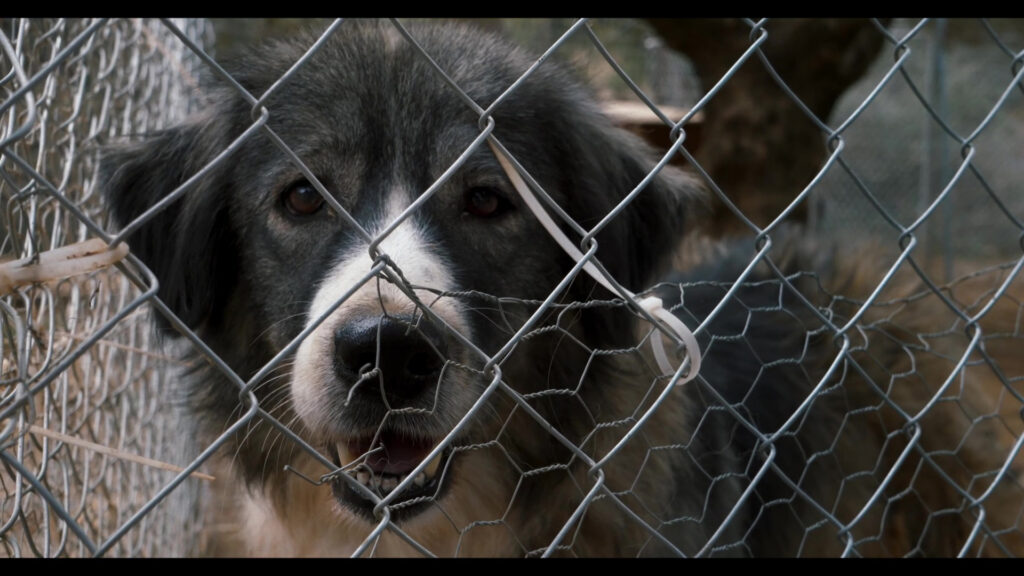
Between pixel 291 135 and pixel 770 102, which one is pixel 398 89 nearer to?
pixel 291 135

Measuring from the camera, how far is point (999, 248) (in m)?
11.8

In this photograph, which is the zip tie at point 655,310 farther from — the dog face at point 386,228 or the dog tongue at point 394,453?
the dog tongue at point 394,453

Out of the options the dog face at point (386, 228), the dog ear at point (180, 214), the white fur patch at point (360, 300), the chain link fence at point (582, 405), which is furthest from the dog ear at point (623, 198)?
the dog ear at point (180, 214)

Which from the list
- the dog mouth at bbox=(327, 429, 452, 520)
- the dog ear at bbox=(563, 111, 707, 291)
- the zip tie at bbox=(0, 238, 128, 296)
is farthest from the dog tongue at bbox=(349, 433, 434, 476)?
the zip tie at bbox=(0, 238, 128, 296)

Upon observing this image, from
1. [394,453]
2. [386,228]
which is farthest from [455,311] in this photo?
[394,453]

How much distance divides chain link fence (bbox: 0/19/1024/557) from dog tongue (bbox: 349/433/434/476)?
2cm

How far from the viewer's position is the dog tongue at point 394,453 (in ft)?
6.21

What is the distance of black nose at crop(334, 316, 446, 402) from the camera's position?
1591 millimetres

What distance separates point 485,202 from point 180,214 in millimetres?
815

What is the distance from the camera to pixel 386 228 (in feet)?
5.89

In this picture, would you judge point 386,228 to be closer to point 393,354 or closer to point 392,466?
point 393,354
